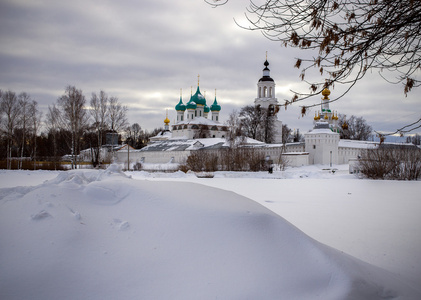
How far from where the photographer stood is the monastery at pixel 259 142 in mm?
34562

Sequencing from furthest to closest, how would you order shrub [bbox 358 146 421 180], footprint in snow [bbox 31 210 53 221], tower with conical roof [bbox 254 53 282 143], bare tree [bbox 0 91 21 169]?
tower with conical roof [bbox 254 53 282 143] → bare tree [bbox 0 91 21 169] → shrub [bbox 358 146 421 180] → footprint in snow [bbox 31 210 53 221]

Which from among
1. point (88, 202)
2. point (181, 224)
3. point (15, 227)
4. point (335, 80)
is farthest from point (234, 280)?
point (335, 80)

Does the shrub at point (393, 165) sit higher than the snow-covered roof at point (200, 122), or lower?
lower

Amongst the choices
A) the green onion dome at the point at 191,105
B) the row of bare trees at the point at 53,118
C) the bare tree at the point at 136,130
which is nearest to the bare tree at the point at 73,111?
the row of bare trees at the point at 53,118

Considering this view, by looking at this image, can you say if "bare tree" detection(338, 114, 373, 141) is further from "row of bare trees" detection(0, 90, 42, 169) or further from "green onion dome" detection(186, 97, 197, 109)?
"row of bare trees" detection(0, 90, 42, 169)

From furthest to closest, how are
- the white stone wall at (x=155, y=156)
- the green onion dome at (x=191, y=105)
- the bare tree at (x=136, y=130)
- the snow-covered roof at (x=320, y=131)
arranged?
the bare tree at (x=136, y=130), the green onion dome at (x=191, y=105), the white stone wall at (x=155, y=156), the snow-covered roof at (x=320, y=131)

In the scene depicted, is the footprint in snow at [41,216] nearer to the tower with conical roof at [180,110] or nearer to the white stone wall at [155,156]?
the white stone wall at [155,156]

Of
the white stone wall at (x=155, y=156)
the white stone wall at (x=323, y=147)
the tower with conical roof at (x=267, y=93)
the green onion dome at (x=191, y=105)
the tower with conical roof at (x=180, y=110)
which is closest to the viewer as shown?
the white stone wall at (x=323, y=147)

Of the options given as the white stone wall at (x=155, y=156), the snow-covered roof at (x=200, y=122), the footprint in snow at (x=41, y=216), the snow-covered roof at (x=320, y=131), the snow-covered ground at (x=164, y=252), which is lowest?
the snow-covered ground at (x=164, y=252)

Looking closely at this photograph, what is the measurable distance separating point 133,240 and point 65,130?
28.2m

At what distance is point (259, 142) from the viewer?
42.6 metres

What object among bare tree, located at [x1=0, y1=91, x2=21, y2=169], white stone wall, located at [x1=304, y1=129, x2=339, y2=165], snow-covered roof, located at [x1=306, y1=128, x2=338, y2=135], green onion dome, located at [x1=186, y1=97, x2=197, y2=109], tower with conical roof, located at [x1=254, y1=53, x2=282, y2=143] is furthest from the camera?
green onion dome, located at [x1=186, y1=97, x2=197, y2=109]

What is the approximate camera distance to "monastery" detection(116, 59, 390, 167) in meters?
34.6

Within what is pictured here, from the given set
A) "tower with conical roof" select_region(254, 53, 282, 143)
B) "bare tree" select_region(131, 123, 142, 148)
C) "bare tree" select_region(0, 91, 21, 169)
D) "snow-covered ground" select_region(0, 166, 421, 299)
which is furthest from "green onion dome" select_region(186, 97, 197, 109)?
"snow-covered ground" select_region(0, 166, 421, 299)
